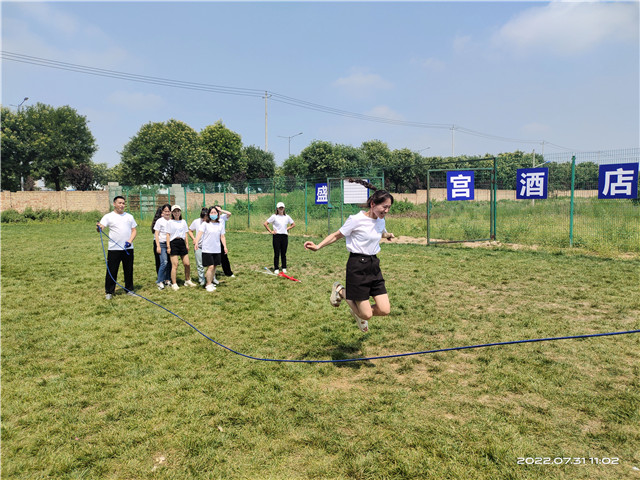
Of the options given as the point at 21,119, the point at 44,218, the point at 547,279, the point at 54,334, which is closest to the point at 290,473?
the point at 54,334

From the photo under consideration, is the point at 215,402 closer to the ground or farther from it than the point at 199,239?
closer to the ground

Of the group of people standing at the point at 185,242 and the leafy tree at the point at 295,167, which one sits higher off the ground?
the leafy tree at the point at 295,167

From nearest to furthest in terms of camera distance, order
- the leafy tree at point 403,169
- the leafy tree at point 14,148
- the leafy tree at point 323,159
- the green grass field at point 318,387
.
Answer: the green grass field at point 318,387 < the leafy tree at point 14,148 < the leafy tree at point 323,159 < the leafy tree at point 403,169

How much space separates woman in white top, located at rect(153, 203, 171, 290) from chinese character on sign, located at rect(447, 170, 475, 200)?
1025 cm

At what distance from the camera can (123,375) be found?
4723 mm

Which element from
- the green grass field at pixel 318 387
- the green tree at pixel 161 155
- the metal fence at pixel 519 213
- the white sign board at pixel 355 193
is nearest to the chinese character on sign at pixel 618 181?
the metal fence at pixel 519 213

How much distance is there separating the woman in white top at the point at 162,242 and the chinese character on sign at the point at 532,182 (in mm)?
11664

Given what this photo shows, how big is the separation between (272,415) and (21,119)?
2653 inches

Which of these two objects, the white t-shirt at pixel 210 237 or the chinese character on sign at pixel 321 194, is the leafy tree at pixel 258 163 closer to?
the chinese character on sign at pixel 321 194

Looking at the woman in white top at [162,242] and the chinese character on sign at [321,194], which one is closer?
the woman in white top at [162,242]

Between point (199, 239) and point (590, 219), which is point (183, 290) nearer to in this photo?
point (199, 239)

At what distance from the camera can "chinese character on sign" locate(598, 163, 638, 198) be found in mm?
11750

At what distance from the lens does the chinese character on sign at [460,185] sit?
14891 mm

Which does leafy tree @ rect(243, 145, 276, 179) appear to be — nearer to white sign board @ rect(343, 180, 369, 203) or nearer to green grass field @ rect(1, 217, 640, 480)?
white sign board @ rect(343, 180, 369, 203)
